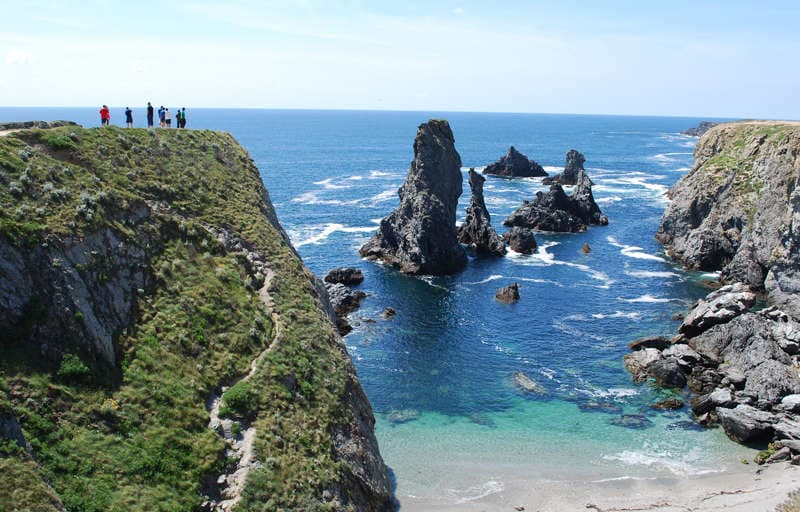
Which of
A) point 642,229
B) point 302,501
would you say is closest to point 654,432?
point 302,501

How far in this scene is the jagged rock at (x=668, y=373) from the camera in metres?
54.2

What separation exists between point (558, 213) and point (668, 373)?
206ft

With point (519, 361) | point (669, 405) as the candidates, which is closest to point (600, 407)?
point (669, 405)

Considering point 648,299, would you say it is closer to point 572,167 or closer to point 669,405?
point 669,405

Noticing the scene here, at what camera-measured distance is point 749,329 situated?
56.6 m

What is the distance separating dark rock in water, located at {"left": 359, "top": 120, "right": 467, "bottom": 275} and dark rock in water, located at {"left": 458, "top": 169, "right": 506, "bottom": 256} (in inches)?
236

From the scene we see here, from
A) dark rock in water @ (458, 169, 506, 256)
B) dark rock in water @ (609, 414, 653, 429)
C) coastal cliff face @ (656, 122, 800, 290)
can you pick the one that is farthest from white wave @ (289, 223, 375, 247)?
dark rock in water @ (609, 414, 653, 429)

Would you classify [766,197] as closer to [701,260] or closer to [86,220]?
[701,260]

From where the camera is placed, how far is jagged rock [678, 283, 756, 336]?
62000mm

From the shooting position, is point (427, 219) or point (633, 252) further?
point (633, 252)

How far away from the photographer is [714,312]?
6231 centimetres

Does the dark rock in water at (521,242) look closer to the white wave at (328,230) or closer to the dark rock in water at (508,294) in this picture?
the dark rock in water at (508,294)

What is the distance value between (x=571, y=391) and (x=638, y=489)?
14.2m

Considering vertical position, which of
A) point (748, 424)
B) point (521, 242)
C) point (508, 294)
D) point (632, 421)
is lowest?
point (632, 421)
